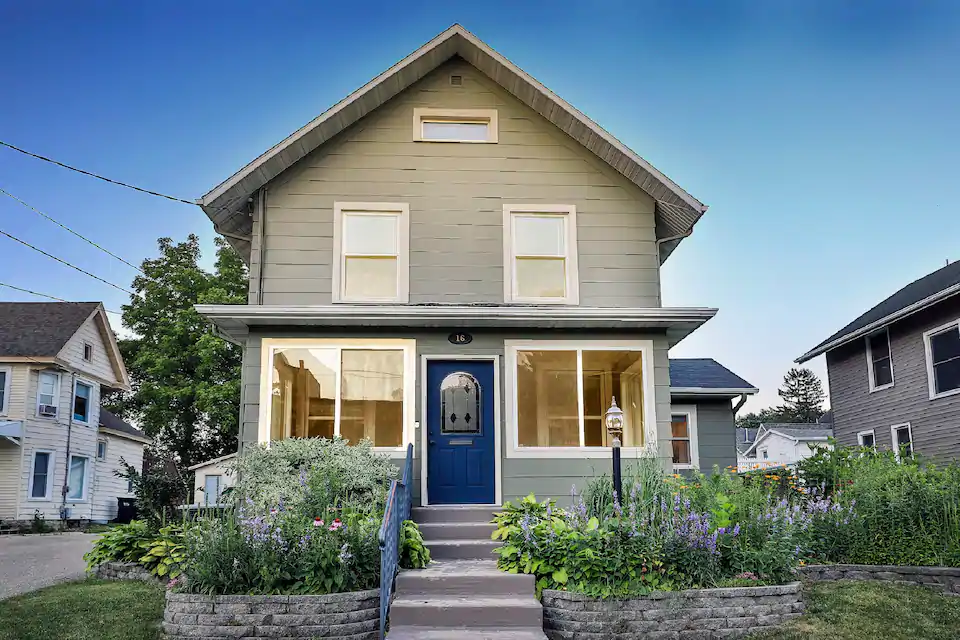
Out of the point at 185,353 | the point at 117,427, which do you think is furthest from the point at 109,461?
the point at 185,353

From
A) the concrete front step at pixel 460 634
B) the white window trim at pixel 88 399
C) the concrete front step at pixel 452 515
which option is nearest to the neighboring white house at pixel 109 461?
the white window trim at pixel 88 399

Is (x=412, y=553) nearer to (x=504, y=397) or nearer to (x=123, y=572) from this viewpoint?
(x=504, y=397)

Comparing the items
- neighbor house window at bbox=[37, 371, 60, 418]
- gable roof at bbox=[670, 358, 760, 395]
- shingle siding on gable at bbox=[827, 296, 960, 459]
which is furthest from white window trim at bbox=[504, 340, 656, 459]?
neighbor house window at bbox=[37, 371, 60, 418]

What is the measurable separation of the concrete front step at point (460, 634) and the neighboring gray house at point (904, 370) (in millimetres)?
11141

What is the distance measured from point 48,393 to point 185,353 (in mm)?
5218

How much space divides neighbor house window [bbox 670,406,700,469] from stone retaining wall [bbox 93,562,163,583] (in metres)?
9.47

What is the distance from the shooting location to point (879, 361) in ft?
59.2

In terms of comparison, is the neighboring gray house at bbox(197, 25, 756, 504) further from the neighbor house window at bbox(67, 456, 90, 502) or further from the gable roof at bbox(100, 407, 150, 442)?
the gable roof at bbox(100, 407, 150, 442)

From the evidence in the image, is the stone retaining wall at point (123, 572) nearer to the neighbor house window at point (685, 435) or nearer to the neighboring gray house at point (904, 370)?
the neighbor house window at point (685, 435)

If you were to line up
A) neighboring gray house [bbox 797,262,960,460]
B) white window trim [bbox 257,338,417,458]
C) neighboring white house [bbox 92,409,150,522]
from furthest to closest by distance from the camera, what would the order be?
neighboring white house [bbox 92,409,150,522] → neighboring gray house [bbox 797,262,960,460] → white window trim [bbox 257,338,417,458]

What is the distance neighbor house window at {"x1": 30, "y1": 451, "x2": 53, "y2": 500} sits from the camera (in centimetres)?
2191

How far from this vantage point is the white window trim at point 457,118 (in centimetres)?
1142

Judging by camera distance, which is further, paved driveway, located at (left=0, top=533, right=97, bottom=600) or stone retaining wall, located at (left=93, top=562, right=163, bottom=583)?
paved driveway, located at (left=0, top=533, right=97, bottom=600)

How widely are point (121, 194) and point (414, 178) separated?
8022 millimetres
